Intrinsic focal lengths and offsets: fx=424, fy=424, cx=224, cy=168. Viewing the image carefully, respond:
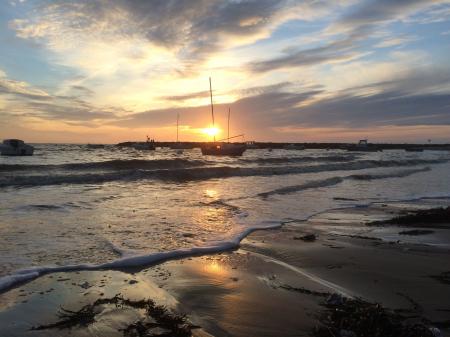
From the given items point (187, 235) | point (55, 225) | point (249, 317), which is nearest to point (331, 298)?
point (249, 317)

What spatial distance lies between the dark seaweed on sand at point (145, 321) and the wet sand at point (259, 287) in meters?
0.10

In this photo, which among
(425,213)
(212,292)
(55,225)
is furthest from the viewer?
(425,213)

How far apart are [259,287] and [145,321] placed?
6.43ft

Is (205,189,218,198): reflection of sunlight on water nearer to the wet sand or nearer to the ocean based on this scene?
the ocean

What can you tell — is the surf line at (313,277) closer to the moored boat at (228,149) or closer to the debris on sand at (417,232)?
the debris on sand at (417,232)

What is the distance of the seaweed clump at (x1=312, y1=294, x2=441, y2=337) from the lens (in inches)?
169

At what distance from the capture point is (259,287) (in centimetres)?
614

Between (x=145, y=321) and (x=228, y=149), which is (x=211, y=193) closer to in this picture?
(x=145, y=321)

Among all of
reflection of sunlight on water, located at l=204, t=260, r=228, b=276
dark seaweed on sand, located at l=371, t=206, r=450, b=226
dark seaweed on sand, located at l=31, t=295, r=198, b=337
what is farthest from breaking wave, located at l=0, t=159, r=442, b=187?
dark seaweed on sand, located at l=31, t=295, r=198, b=337

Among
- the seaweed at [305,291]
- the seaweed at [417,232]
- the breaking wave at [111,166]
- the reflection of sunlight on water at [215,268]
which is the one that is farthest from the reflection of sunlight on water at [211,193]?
the breaking wave at [111,166]

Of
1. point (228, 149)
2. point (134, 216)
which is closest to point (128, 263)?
point (134, 216)

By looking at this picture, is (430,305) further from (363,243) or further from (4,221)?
(4,221)

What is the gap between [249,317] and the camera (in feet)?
16.3

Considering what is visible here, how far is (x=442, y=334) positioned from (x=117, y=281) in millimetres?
4248
